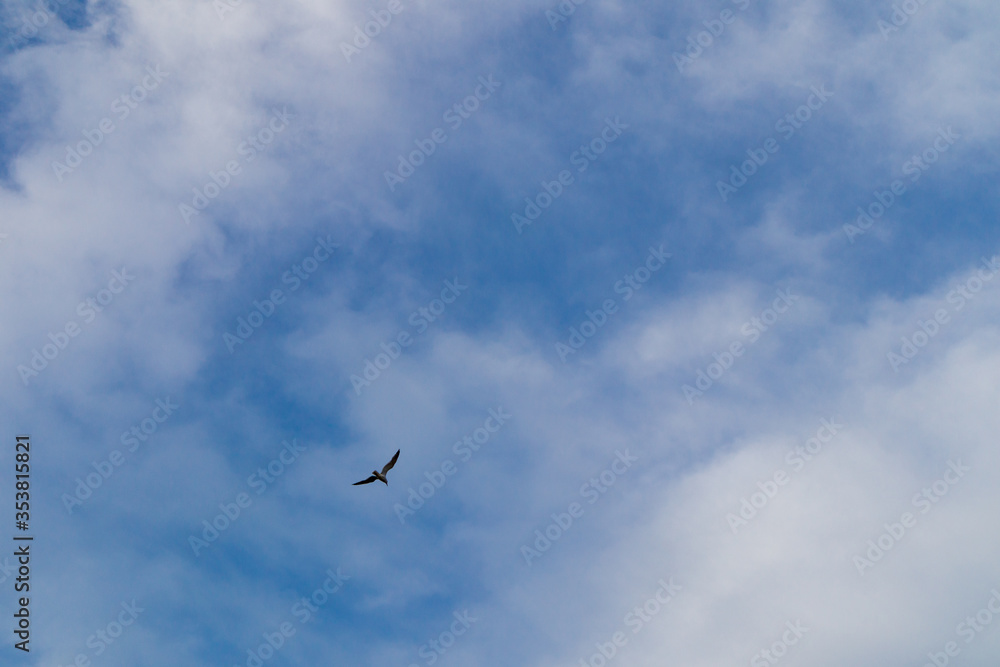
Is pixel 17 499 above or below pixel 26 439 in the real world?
below

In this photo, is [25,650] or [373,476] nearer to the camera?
[25,650]

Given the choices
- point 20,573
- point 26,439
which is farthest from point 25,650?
point 26,439

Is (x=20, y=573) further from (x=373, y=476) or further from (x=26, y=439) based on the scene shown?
(x=373, y=476)

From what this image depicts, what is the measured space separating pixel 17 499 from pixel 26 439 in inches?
258

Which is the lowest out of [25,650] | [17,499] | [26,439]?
[25,650]

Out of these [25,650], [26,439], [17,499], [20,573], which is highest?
[26,439]

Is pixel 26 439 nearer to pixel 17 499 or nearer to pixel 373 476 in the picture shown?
pixel 17 499

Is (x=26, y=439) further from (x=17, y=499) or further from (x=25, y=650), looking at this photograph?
(x=25, y=650)

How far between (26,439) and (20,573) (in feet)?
45.8

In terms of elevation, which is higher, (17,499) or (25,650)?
(17,499)

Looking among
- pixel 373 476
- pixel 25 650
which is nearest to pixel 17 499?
pixel 25 650

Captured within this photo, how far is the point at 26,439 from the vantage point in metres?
75.6

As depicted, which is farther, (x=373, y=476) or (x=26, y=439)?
(x=373, y=476)

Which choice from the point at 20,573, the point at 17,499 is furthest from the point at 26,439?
the point at 20,573
